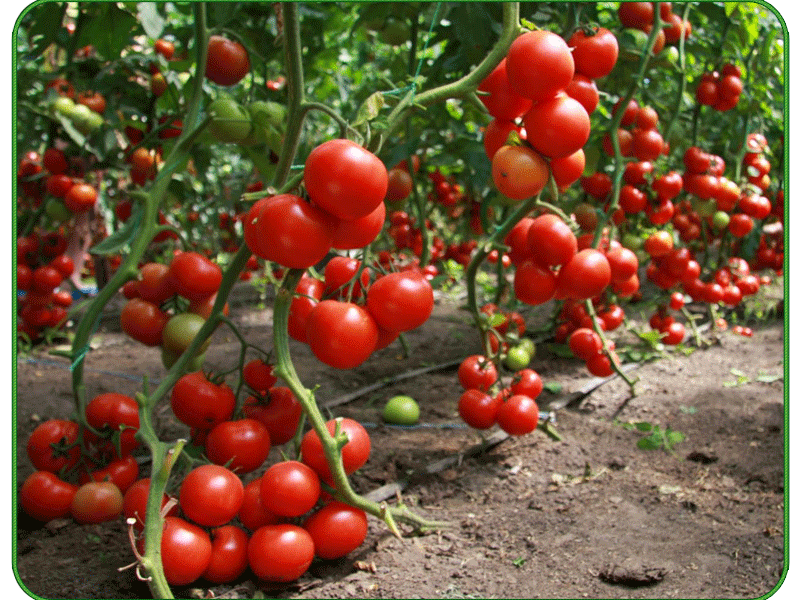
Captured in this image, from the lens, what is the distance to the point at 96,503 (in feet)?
4.33

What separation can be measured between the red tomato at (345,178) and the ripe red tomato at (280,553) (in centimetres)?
57

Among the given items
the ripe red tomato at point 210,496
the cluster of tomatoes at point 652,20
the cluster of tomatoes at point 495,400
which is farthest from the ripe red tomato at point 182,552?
the cluster of tomatoes at point 652,20

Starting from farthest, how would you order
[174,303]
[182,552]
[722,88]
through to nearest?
[722,88] < [174,303] < [182,552]

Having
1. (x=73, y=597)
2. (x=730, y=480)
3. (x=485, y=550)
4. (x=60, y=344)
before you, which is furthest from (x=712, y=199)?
(x=60, y=344)

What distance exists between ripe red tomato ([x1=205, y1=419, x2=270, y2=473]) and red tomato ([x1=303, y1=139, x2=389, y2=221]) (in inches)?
20.3

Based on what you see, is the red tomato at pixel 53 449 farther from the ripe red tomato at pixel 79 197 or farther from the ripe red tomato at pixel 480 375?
the ripe red tomato at pixel 79 197

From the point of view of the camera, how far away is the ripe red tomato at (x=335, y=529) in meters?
1.16

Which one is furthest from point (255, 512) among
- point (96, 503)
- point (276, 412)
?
point (96, 503)

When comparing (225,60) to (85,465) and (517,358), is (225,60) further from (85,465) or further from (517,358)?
(517,358)

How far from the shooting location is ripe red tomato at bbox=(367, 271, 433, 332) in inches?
39.3

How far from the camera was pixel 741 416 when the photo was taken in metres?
1.93

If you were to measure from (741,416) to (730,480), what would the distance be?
0.40 metres

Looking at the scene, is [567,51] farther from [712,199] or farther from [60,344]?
[60,344]

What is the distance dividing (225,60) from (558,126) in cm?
90
